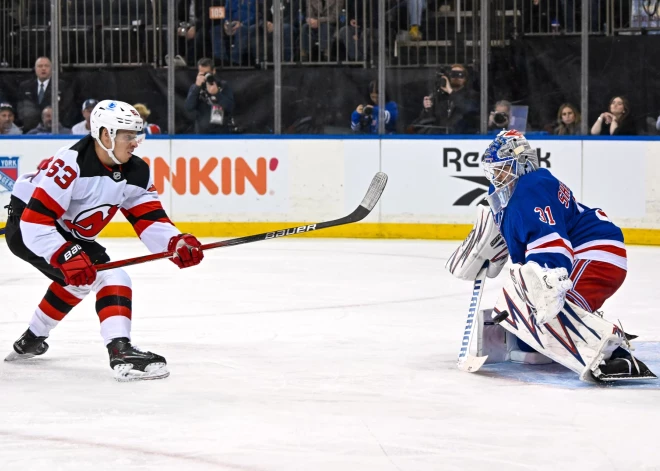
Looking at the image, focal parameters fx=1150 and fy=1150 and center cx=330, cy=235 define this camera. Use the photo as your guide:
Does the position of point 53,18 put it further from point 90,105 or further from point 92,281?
point 92,281

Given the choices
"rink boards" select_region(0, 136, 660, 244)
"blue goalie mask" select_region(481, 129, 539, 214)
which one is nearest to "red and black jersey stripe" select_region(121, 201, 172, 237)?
"blue goalie mask" select_region(481, 129, 539, 214)

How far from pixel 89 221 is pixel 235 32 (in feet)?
17.5

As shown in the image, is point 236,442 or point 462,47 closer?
point 236,442

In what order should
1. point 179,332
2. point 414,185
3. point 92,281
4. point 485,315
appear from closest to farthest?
1. point 92,281
2. point 485,315
3. point 179,332
4. point 414,185

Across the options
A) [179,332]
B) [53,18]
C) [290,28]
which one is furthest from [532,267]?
[53,18]

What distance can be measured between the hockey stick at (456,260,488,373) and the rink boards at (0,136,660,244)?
4.42m

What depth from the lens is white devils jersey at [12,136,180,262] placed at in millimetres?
3469

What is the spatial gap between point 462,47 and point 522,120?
69 centimetres

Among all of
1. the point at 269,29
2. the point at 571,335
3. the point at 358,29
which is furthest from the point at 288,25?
the point at 571,335

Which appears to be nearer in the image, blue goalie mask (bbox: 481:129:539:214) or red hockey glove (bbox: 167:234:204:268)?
blue goalie mask (bbox: 481:129:539:214)

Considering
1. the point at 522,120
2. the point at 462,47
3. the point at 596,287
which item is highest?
the point at 462,47

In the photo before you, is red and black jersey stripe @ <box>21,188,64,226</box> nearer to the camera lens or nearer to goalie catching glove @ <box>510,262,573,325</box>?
goalie catching glove @ <box>510,262,573,325</box>

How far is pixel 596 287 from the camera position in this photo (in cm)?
358

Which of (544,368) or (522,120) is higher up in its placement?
(522,120)
